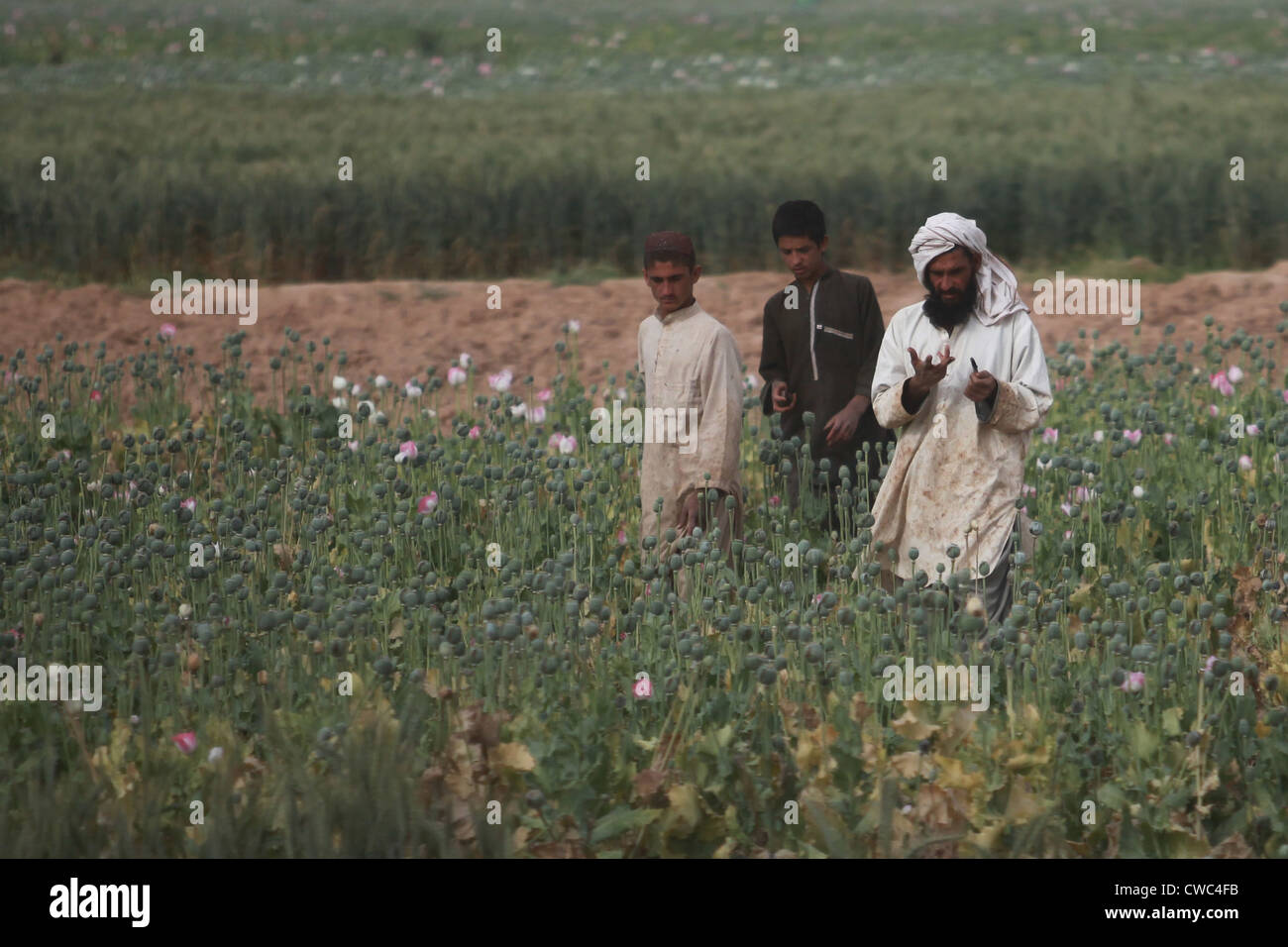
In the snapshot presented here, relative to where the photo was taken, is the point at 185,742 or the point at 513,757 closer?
the point at 513,757

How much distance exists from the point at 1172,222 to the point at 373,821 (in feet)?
44.1

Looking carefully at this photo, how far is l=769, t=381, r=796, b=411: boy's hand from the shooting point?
243 inches

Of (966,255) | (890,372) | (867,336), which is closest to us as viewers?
(966,255)

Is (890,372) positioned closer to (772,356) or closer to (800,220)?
(800,220)

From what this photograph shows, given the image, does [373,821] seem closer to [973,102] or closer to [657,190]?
[657,190]

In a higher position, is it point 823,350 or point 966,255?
point 966,255

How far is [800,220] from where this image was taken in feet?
19.2

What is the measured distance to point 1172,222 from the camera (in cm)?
1578

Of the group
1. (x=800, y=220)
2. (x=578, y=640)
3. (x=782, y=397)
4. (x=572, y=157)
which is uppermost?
(x=572, y=157)

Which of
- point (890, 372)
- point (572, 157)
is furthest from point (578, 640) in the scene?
point (572, 157)

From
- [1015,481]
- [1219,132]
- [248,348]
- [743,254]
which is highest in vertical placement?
[1219,132]

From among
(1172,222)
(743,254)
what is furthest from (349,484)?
(1172,222)

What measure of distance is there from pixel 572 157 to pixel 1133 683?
507 inches

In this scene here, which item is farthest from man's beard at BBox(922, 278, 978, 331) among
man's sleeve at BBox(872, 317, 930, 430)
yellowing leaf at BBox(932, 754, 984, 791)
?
yellowing leaf at BBox(932, 754, 984, 791)
